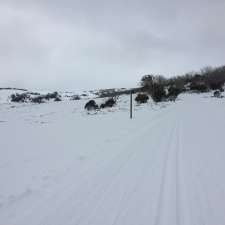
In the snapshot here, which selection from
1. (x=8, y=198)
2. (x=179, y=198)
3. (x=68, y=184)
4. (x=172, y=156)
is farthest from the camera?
(x=172, y=156)

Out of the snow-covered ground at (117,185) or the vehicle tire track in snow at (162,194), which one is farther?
the snow-covered ground at (117,185)

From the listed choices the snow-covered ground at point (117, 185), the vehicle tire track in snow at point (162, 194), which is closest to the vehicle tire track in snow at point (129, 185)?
the snow-covered ground at point (117, 185)

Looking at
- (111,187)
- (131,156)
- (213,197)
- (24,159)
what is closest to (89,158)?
(131,156)

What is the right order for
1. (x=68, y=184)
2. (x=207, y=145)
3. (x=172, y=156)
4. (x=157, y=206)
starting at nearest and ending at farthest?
1. (x=157, y=206)
2. (x=68, y=184)
3. (x=172, y=156)
4. (x=207, y=145)

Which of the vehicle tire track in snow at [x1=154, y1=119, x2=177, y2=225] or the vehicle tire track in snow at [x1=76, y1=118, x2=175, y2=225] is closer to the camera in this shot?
the vehicle tire track in snow at [x1=154, y1=119, x2=177, y2=225]

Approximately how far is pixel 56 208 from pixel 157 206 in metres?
1.79

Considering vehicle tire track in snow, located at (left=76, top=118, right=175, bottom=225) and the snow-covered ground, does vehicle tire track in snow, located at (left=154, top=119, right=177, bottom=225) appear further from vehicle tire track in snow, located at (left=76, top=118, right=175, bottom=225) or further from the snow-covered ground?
vehicle tire track in snow, located at (left=76, top=118, right=175, bottom=225)

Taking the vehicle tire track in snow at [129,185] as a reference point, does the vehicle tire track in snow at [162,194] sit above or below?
above

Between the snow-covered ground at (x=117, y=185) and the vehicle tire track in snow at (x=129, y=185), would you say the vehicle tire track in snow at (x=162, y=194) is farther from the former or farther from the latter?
the vehicle tire track in snow at (x=129, y=185)

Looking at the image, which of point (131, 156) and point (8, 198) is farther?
point (131, 156)

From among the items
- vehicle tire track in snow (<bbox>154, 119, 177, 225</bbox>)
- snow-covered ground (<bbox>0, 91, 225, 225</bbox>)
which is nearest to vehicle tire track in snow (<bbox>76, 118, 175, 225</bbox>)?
snow-covered ground (<bbox>0, 91, 225, 225</bbox>)

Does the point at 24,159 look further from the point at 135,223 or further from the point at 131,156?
A: the point at 135,223

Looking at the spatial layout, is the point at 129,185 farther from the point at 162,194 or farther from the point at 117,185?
the point at 162,194

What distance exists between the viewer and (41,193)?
16.6 ft
